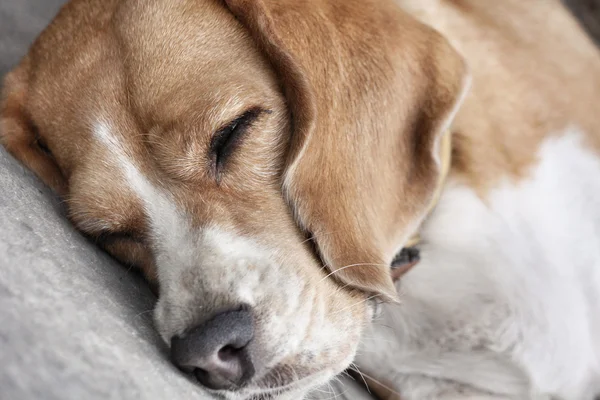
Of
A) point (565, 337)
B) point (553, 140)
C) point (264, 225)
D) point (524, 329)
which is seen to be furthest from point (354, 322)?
point (553, 140)

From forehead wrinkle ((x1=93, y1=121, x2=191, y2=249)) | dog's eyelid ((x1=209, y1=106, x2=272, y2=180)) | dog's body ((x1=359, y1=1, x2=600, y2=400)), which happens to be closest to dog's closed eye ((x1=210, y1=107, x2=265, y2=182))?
dog's eyelid ((x1=209, y1=106, x2=272, y2=180))

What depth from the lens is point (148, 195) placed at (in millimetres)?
1255

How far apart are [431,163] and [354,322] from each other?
1.14ft

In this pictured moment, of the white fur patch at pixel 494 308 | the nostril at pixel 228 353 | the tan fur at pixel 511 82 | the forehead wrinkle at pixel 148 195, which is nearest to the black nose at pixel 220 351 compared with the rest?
the nostril at pixel 228 353

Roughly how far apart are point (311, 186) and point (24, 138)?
68 cm

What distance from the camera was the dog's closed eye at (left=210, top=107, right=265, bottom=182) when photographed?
1.23 metres

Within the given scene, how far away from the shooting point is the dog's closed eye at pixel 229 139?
1.23 meters

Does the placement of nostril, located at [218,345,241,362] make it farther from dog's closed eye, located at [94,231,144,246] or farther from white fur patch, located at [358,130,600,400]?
white fur patch, located at [358,130,600,400]

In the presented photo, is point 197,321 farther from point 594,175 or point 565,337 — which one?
point 594,175

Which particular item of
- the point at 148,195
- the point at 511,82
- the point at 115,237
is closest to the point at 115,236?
the point at 115,237

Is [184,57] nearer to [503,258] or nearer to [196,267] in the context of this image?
[196,267]

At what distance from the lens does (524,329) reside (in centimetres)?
152

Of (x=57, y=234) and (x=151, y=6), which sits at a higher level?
(x=151, y=6)

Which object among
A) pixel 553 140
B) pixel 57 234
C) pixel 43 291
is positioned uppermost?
pixel 553 140
